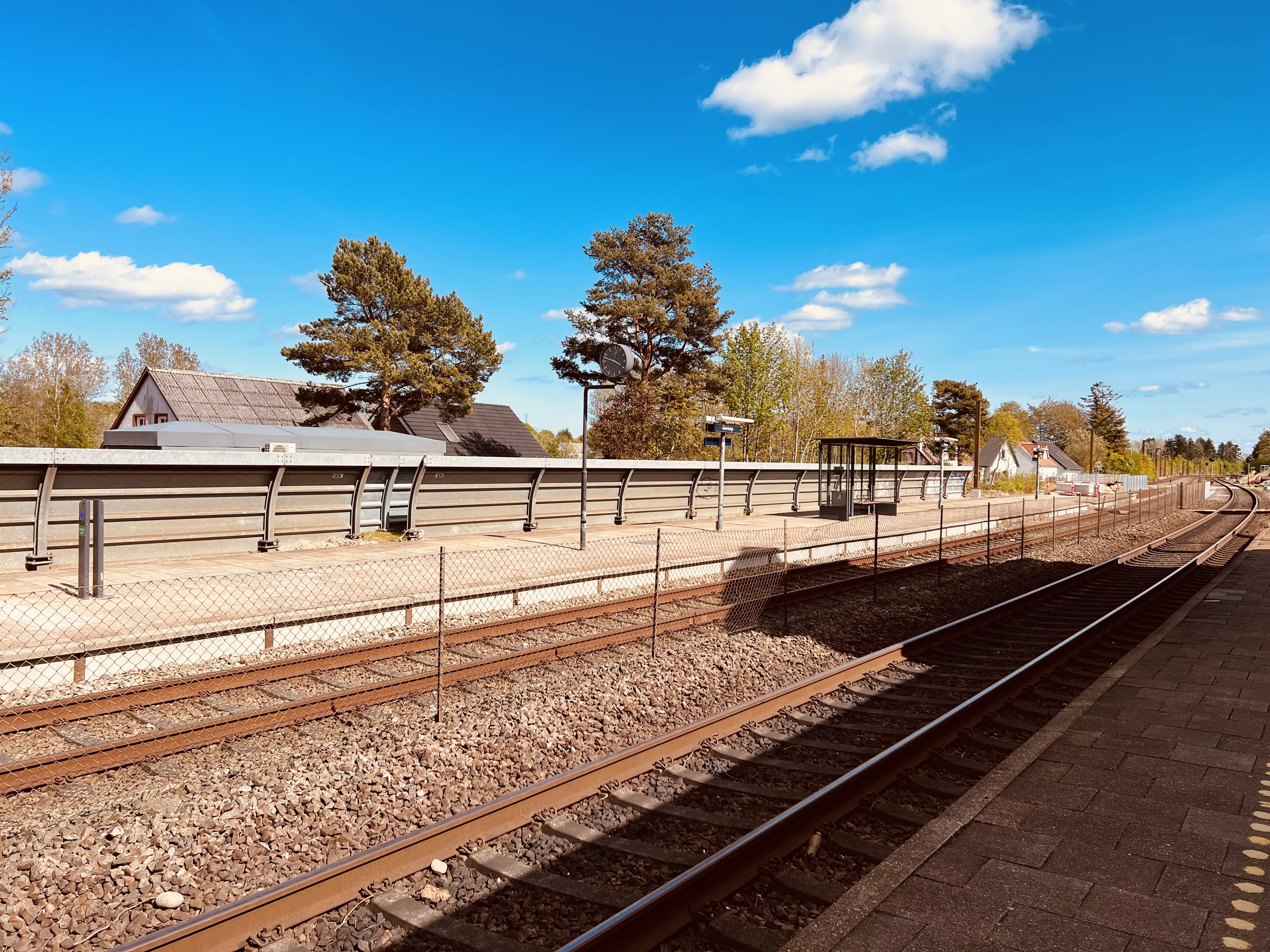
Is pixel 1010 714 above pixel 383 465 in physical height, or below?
below

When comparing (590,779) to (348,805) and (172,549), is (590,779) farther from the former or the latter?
(172,549)

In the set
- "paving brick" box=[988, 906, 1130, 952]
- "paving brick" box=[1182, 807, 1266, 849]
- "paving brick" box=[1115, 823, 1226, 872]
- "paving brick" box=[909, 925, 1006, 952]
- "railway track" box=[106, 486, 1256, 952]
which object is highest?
"paving brick" box=[1182, 807, 1266, 849]

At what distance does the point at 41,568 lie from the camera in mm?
11688

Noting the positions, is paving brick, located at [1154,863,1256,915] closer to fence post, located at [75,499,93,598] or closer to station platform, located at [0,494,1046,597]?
station platform, located at [0,494,1046,597]

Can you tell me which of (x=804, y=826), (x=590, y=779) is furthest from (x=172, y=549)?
(x=804, y=826)

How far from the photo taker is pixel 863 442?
23875 millimetres

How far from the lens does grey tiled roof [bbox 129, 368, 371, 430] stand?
4219cm

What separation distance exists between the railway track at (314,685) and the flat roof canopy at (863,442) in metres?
11.7

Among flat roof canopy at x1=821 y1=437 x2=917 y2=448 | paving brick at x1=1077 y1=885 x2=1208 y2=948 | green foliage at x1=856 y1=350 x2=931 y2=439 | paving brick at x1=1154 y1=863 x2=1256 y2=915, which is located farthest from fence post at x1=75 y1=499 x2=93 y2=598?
green foliage at x1=856 y1=350 x2=931 y2=439

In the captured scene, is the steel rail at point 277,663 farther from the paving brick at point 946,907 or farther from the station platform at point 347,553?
the paving brick at point 946,907

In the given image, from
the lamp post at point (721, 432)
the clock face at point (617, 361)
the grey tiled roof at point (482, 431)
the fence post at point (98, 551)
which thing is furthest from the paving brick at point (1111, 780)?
the grey tiled roof at point (482, 431)

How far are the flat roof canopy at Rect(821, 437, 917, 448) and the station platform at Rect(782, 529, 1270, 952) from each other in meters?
16.8

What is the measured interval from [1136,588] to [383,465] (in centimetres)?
1497

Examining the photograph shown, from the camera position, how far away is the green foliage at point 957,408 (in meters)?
74.1
